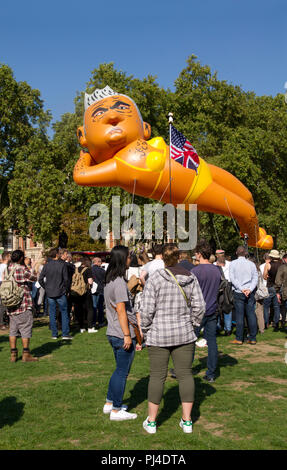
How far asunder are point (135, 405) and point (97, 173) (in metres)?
7.73

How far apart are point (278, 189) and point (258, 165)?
101 inches

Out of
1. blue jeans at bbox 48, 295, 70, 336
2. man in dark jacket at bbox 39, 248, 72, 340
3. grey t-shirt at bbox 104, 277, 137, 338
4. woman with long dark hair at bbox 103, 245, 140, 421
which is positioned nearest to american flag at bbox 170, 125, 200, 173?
man in dark jacket at bbox 39, 248, 72, 340

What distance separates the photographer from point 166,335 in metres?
4.23

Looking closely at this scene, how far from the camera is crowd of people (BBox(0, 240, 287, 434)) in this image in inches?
168

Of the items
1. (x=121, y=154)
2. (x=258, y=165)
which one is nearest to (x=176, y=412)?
(x=121, y=154)

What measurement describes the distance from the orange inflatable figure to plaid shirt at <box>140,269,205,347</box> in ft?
25.4

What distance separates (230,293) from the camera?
928cm

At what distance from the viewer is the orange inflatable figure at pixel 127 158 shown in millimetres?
11625

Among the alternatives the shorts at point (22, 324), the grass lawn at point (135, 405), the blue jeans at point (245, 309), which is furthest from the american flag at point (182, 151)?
the shorts at point (22, 324)

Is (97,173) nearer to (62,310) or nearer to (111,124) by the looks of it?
(111,124)

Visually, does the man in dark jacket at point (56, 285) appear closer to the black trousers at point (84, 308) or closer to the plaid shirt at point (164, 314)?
the black trousers at point (84, 308)

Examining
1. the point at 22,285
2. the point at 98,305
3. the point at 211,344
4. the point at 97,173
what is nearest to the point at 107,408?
the point at 211,344

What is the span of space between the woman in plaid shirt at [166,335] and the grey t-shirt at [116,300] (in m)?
0.36
